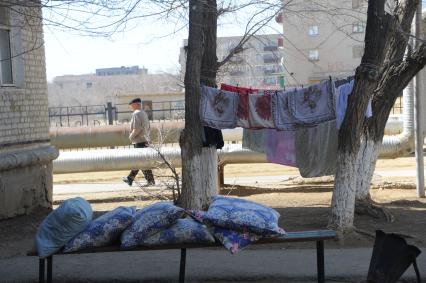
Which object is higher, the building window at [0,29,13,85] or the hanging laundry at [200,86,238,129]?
the building window at [0,29,13,85]

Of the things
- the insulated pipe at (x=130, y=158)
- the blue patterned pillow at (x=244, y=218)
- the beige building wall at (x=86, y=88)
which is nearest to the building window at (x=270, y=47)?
the insulated pipe at (x=130, y=158)

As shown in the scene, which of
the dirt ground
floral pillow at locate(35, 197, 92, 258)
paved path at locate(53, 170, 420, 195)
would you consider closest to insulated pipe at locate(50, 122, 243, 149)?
the dirt ground

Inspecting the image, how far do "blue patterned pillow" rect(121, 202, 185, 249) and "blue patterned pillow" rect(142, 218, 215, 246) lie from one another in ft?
0.18

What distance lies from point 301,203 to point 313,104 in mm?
3022

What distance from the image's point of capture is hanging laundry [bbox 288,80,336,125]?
8.12 m

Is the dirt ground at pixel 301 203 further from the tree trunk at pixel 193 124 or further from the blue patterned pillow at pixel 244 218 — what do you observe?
the blue patterned pillow at pixel 244 218

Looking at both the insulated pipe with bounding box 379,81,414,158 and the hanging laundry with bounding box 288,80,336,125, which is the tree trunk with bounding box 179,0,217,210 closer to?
the hanging laundry with bounding box 288,80,336,125

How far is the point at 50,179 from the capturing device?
1108 cm

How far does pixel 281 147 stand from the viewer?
391 inches

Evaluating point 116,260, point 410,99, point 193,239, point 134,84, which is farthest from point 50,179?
point 134,84

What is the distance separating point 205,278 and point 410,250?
2.09m

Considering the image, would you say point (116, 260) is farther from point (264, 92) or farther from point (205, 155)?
point (264, 92)

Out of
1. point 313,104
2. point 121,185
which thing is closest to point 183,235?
point 313,104

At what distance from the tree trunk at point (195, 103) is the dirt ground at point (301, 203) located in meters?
1.36
